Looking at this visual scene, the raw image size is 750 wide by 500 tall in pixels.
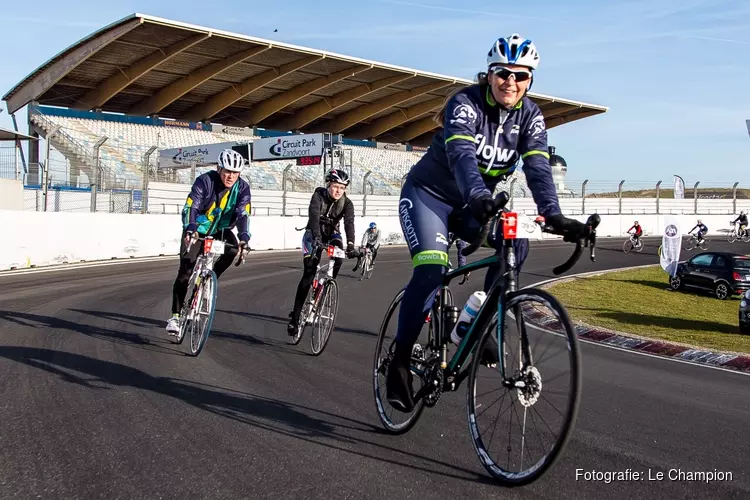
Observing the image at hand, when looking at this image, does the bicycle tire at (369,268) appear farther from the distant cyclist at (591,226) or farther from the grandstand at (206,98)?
the distant cyclist at (591,226)

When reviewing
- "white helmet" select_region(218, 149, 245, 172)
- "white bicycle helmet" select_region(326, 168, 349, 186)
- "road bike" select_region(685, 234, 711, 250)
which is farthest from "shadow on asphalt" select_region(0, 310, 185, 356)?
"road bike" select_region(685, 234, 711, 250)

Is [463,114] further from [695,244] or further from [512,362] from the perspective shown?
[695,244]

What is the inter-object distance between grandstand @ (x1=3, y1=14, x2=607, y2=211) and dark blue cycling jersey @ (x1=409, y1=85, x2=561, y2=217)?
26851 mm

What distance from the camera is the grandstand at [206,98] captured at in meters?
37.9

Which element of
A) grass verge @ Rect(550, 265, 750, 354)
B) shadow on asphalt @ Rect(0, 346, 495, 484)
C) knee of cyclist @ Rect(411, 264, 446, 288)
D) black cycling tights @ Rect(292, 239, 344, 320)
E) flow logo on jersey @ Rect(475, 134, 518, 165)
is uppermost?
flow logo on jersey @ Rect(475, 134, 518, 165)

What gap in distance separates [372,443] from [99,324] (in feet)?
19.4

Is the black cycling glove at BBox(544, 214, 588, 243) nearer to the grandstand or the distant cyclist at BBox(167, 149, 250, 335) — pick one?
the distant cyclist at BBox(167, 149, 250, 335)

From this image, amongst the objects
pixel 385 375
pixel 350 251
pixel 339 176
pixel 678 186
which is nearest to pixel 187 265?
pixel 350 251

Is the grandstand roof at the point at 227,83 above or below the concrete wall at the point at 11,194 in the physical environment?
above

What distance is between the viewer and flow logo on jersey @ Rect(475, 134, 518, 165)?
3881mm

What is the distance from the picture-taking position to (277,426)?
4383 mm

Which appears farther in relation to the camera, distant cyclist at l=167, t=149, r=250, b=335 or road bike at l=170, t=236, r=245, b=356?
distant cyclist at l=167, t=149, r=250, b=335

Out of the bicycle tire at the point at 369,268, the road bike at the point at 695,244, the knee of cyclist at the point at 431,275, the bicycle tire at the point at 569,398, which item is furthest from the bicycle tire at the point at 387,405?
the road bike at the point at 695,244

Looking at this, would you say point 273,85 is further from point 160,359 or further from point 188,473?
point 188,473
